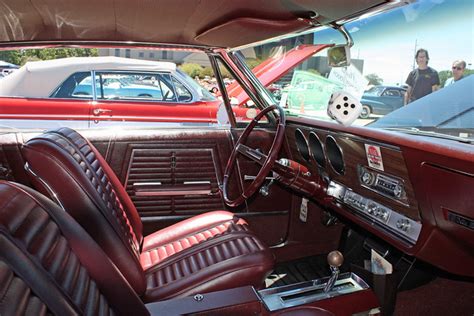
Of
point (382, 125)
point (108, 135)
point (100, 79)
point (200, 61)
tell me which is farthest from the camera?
point (100, 79)

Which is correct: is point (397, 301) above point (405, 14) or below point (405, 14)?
below

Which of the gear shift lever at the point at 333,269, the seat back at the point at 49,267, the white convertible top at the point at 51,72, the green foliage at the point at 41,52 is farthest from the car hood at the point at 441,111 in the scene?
the white convertible top at the point at 51,72

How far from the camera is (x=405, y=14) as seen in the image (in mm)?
2057

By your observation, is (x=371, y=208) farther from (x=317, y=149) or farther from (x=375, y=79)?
(x=375, y=79)

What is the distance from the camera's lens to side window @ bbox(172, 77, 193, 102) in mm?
5180

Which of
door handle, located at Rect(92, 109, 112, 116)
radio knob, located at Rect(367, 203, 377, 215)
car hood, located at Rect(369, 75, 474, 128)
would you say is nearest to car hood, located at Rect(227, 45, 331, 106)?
car hood, located at Rect(369, 75, 474, 128)

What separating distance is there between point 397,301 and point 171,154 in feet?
4.69

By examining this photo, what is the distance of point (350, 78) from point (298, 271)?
1.14 m

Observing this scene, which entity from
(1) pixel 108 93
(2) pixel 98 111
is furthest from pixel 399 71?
(1) pixel 108 93

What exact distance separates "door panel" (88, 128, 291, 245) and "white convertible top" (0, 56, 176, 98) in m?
2.00

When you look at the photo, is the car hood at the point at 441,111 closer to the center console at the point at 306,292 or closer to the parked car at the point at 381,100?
the parked car at the point at 381,100

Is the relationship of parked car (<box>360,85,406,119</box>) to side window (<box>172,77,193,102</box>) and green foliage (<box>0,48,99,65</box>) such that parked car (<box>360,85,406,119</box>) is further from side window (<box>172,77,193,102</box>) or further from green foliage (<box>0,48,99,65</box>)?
side window (<box>172,77,193,102</box>)

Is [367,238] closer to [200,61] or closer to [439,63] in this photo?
[439,63]

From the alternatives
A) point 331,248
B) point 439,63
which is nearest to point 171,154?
point 331,248
